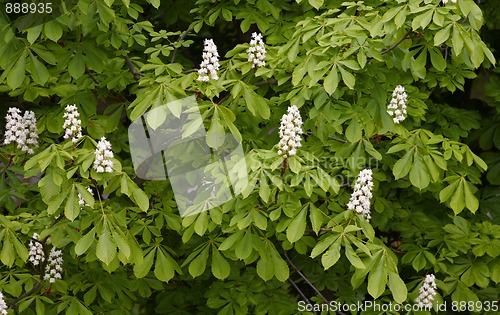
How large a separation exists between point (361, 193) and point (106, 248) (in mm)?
1116

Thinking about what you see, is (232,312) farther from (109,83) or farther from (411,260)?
(109,83)

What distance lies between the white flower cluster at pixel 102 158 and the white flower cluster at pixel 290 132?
0.71 metres

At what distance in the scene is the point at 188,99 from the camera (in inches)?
130

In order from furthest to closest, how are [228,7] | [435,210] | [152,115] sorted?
[435,210], [228,7], [152,115]

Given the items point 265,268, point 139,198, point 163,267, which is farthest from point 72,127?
point 265,268

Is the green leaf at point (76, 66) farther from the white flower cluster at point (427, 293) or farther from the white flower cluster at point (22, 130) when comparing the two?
the white flower cluster at point (427, 293)

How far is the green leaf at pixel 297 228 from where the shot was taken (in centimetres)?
314

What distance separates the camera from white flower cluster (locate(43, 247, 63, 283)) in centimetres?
361

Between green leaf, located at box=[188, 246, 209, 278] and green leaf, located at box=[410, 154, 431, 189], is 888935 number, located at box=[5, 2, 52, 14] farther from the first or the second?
green leaf, located at box=[410, 154, 431, 189]

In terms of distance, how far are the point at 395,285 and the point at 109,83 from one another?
6.27 feet

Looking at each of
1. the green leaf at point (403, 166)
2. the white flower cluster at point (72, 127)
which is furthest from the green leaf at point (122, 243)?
the green leaf at point (403, 166)

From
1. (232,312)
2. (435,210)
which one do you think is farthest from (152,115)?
(435,210)

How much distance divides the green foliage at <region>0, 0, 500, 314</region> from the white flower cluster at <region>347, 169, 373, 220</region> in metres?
0.07

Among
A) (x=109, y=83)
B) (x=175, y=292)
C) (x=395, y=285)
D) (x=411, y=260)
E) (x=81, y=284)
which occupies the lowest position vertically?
(x=175, y=292)
